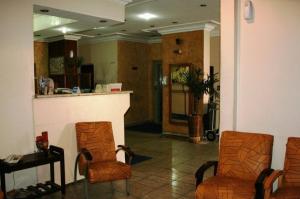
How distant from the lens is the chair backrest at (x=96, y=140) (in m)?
3.63

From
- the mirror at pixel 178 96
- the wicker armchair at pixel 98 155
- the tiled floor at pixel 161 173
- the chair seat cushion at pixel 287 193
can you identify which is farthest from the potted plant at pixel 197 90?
the chair seat cushion at pixel 287 193

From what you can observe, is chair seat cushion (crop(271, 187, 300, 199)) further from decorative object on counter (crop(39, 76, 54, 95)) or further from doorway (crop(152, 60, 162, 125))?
doorway (crop(152, 60, 162, 125))

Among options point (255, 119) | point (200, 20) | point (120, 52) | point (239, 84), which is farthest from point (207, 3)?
point (120, 52)

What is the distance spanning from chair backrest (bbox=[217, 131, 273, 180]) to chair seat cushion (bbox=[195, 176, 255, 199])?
139 mm

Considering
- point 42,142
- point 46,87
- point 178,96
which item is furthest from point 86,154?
point 178,96

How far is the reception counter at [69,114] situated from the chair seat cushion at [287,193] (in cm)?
264

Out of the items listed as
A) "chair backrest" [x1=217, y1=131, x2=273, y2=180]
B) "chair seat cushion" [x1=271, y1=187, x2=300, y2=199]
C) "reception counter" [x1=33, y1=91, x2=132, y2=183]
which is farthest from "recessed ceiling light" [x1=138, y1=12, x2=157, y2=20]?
"chair seat cushion" [x1=271, y1=187, x2=300, y2=199]

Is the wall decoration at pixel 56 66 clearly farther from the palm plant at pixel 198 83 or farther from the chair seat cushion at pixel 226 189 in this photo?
the chair seat cushion at pixel 226 189

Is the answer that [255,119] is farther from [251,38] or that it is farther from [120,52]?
[120,52]

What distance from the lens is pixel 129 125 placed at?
351 inches

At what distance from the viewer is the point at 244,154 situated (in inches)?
114

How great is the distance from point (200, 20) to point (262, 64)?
3644 mm

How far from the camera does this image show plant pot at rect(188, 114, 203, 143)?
6.48 meters

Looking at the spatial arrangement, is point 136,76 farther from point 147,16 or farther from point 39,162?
point 39,162
